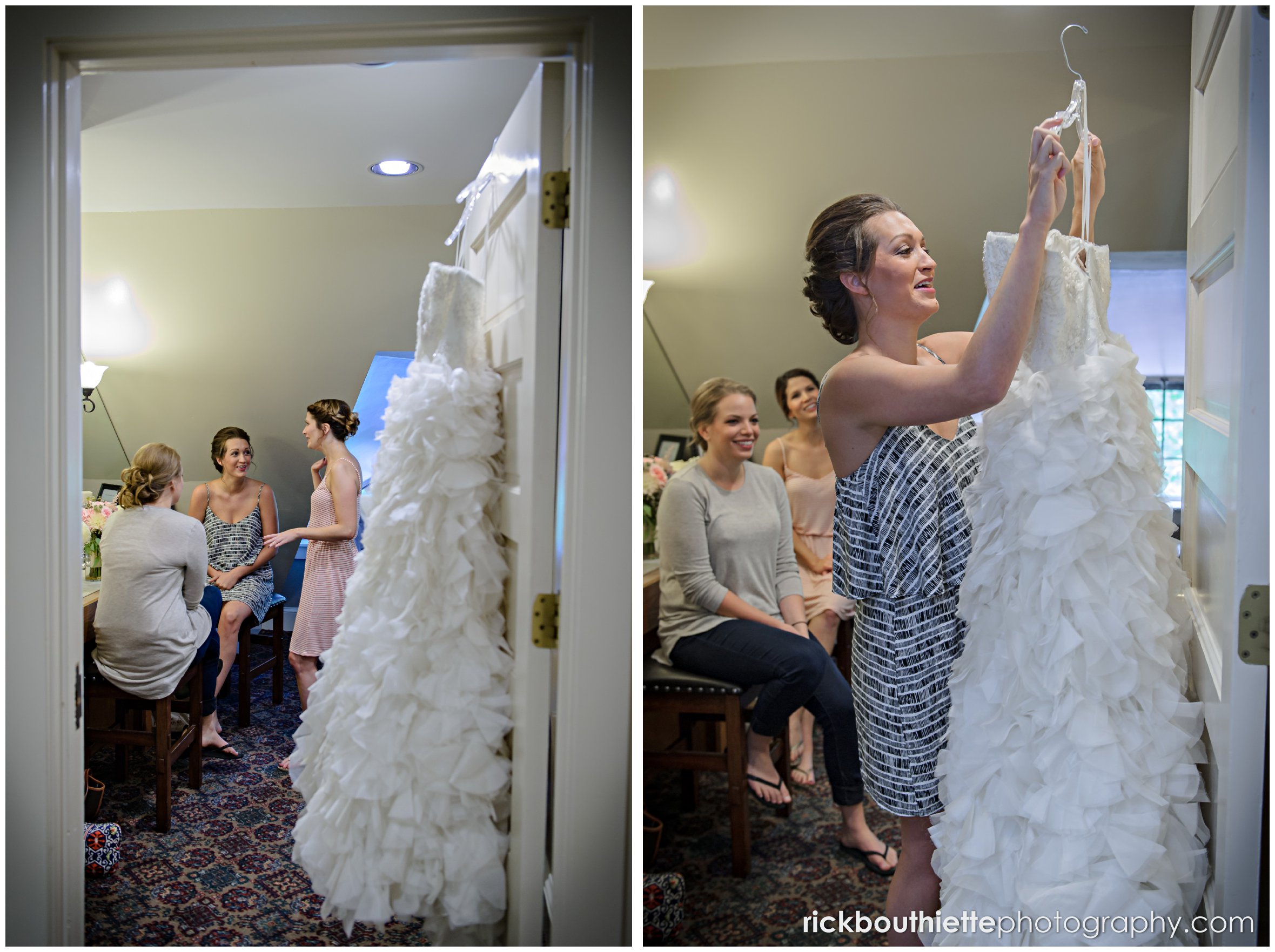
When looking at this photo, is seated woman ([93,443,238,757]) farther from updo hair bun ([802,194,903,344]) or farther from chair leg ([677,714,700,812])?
updo hair bun ([802,194,903,344])

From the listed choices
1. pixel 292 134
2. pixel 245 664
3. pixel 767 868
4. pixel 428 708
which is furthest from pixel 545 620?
pixel 292 134

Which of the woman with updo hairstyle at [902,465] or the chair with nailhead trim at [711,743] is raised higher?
the woman with updo hairstyle at [902,465]

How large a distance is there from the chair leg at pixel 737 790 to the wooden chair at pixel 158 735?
1146mm

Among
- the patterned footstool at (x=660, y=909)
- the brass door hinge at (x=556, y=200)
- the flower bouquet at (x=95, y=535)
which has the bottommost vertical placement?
the patterned footstool at (x=660, y=909)

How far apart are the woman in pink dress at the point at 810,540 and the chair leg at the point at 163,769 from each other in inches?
51.0

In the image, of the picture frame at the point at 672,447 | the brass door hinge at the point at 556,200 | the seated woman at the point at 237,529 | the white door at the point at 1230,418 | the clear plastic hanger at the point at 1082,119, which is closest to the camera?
the white door at the point at 1230,418

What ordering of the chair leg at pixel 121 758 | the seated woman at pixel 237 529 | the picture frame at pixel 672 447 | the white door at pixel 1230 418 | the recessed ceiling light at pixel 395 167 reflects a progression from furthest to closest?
the recessed ceiling light at pixel 395 167 < the seated woman at pixel 237 529 < the chair leg at pixel 121 758 < the picture frame at pixel 672 447 < the white door at pixel 1230 418

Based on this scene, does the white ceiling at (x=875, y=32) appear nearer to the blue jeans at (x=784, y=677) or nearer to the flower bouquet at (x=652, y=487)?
the flower bouquet at (x=652, y=487)

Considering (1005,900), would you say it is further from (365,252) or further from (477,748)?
(365,252)

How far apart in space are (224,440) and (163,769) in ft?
2.33

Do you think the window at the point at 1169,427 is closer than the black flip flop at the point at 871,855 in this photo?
Yes

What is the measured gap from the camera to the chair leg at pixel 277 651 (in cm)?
168

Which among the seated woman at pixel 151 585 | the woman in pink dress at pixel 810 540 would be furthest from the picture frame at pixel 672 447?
the seated woman at pixel 151 585

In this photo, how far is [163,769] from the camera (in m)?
1.60
